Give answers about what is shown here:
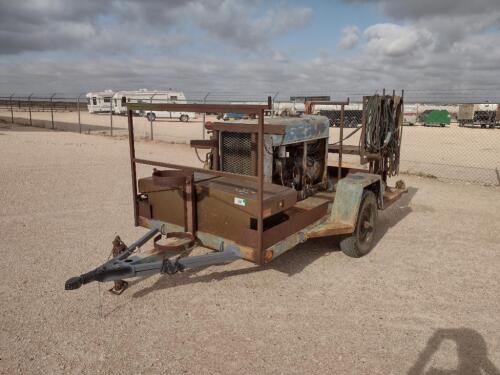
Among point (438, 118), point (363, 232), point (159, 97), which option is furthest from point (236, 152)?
point (159, 97)

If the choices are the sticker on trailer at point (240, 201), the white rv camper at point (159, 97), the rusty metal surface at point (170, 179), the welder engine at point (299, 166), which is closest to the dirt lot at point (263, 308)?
the welder engine at point (299, 166)

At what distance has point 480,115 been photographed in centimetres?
3444

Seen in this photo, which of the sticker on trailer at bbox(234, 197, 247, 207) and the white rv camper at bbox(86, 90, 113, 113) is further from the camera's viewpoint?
the white rv camper at bbox(86, 90, 113, 113)

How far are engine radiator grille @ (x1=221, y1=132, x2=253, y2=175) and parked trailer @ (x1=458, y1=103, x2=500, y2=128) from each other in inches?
1411

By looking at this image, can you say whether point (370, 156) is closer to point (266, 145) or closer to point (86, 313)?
point (266, 145)

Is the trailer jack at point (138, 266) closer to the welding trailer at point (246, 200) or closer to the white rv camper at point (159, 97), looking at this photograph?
the welding trailer at point (246, 200)

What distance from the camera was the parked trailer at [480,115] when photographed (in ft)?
110

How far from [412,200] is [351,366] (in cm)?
572

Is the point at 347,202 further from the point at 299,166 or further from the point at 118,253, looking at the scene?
the point at 118,253

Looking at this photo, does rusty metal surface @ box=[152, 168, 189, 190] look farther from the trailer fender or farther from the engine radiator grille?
the trailer fender

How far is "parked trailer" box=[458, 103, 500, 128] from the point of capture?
33625 millimetres

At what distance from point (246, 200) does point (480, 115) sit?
123ft

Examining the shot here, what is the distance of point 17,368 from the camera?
2.83 meters

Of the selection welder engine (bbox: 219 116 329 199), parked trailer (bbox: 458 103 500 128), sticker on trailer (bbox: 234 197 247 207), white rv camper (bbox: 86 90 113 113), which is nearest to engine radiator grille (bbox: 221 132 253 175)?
welder engine (bbox: 219 116 329 199)
